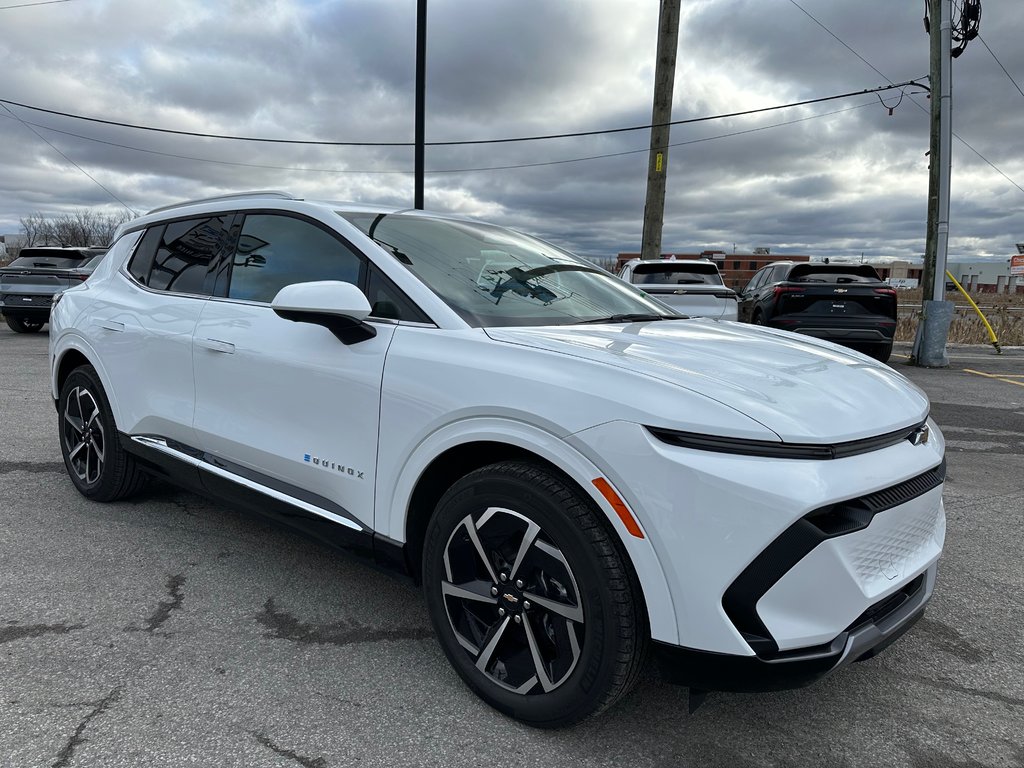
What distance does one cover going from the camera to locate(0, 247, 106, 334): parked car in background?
13.8m

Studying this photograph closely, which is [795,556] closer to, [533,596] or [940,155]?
[533,596]

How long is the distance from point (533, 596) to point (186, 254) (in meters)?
2.60

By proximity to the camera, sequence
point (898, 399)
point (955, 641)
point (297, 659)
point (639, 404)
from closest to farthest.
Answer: point (639, 404) → point (898, 399) → point (297, 659) → point (955, 641)

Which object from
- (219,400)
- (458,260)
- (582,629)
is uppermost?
(458,260)

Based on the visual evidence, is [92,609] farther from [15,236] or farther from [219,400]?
[15,236]

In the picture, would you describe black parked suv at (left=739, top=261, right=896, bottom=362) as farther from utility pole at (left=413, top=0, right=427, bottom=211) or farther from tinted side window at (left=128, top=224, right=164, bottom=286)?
tinted side window at (left=128, top=224, right=164, bottom=286)

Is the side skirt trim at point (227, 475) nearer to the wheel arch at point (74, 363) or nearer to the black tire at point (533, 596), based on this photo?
the wheel arch at point (74, 363)

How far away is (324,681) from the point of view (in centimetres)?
241

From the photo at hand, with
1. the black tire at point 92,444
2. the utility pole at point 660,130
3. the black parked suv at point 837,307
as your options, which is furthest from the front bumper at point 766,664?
the utility pole at point 660,130

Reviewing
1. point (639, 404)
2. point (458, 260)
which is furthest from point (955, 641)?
point (458, 260)

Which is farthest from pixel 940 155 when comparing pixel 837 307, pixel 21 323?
pixel 21 323

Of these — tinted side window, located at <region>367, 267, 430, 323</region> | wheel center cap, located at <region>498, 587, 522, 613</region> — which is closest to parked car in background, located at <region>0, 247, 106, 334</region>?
tinted side window, located at <region>367, 267, 430, 323</region>

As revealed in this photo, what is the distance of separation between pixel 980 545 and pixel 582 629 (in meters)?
2.94

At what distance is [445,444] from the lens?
224 centimetres
